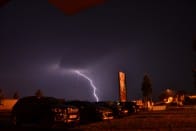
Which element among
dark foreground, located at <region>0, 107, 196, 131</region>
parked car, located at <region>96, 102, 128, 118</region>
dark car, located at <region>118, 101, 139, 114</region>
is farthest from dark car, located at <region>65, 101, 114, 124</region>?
dark car, located at <region>118, 101, 139, 114</region>

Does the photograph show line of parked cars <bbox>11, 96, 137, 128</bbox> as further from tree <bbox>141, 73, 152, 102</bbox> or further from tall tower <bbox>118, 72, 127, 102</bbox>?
tree <bbox>141, 73, 152, 102</bbox>

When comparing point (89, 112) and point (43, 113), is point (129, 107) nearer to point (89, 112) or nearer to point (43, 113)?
point (89, 112)

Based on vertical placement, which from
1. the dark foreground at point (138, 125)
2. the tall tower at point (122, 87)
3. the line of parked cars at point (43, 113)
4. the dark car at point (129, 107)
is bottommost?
the dark foreground at point (138, 125)

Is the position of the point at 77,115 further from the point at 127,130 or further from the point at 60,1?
the point at 60,1

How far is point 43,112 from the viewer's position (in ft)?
47.6

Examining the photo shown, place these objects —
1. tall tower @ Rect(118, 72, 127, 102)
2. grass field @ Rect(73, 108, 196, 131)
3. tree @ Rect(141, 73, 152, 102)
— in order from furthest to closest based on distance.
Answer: tree @ Rect(141, 73, 152, 102) → tall tower @ Rect(118, 72, 127, 102) → grass field @ Rect(73, 108, 196, 131)

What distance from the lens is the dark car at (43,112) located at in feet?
46.8

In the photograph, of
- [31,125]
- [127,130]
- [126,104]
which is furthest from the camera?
[126,104]

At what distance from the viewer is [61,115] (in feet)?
47.1

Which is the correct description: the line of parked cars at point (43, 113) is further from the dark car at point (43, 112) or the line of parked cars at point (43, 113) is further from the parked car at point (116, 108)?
the parked car at point (116, 108)

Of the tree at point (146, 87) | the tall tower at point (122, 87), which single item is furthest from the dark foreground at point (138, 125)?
the tree at point (146, 87)

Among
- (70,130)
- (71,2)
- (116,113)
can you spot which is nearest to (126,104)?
(116,113)

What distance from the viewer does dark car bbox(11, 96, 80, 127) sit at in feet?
46.8

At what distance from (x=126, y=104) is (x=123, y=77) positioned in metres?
5.68
